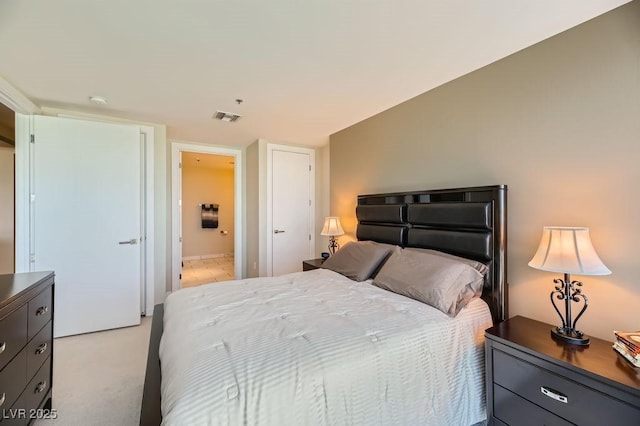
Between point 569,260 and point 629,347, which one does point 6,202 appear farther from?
point 629,347

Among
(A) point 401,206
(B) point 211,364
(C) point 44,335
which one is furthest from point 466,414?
(C) point 44,335

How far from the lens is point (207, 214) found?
747cm

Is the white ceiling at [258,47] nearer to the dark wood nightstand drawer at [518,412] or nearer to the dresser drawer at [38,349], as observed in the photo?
the dresser drawer at [38,349]

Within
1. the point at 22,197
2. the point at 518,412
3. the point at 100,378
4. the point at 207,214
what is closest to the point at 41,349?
the point at 100,378

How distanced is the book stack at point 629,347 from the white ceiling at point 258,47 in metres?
1.78

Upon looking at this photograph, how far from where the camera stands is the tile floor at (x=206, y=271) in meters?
5.17

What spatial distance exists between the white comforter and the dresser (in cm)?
66

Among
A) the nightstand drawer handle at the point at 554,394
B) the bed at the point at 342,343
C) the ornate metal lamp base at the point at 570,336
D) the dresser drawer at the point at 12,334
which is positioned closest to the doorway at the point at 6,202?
the bed at the point at 342,343

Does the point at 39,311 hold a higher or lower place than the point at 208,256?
higher

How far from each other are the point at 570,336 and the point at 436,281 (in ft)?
2.33

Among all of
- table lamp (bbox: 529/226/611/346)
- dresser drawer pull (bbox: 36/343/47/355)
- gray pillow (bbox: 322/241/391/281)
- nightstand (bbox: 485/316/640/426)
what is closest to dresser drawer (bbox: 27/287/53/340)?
dresser drawer pull (bbox: 36/343/47/355)

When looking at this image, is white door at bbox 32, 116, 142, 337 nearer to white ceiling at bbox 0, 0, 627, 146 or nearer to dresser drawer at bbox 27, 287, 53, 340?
white ceiling at bbox 0, 0, 627, 146

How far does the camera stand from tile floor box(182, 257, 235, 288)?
5172 millimetres

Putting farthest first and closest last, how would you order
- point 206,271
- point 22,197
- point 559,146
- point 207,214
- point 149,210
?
point 207,214
point 206,271
point 149,210
point 22,197
point 559,146
